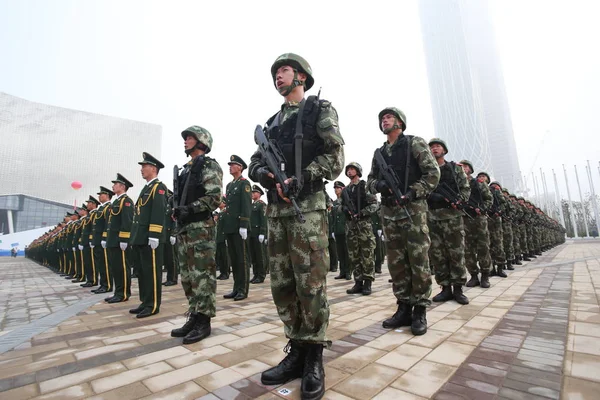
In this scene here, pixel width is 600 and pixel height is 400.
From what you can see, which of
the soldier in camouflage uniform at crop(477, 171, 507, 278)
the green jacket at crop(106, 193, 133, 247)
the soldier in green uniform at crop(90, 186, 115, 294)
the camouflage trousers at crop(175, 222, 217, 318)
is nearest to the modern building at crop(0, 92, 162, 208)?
the soldier in green uniform at crop(90, 186, 115, 294)

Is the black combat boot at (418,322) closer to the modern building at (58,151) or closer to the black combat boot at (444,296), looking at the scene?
the black combat boot at (444,296)

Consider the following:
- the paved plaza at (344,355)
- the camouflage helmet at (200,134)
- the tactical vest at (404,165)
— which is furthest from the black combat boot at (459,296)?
the camouflage helmet at (200,134)

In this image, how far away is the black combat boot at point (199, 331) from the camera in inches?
116

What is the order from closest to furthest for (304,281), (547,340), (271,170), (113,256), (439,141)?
(304,281), (271,170), (547,340), (439,141), (113,256)

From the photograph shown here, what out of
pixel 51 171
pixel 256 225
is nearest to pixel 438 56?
pixel 256 225

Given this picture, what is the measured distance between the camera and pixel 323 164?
2135mm

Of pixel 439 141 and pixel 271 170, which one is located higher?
pixel 439 141

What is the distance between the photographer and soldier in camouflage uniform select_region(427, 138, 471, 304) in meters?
4.34

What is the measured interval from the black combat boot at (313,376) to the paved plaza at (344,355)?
0.09 metres

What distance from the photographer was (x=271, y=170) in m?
2.20

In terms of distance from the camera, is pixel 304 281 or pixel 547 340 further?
pixel 547 340

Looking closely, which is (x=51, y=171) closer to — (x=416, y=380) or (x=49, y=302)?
(x=49, y=302)

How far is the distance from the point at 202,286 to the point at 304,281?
1.69m

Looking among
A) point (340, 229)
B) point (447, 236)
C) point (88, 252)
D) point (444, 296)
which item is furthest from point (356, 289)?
point (88, 252)
